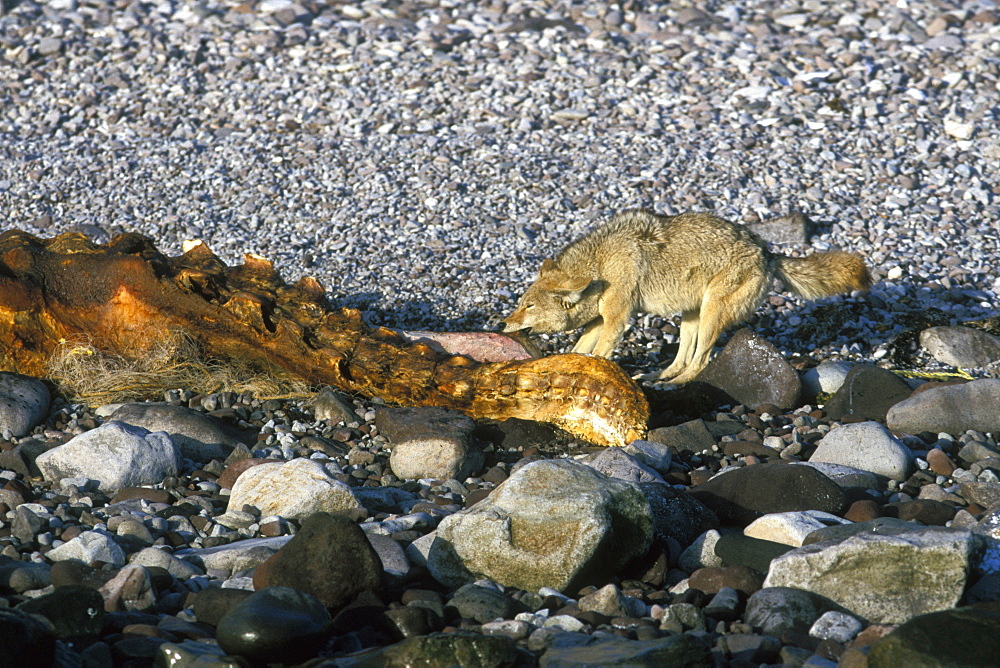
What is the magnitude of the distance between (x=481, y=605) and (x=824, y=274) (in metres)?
4.81

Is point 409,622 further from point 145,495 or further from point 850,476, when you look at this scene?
point 850,476

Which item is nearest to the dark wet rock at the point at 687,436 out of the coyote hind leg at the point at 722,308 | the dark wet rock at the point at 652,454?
the dark wet rock at the point at 652,454

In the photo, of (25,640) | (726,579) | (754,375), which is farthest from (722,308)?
(25,640)

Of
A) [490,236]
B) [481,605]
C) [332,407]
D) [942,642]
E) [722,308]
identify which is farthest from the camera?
[490,236]

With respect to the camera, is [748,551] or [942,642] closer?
[942,642]

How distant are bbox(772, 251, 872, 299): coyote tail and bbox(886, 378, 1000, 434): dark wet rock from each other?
1462 mm

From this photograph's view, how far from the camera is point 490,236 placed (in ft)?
32.9

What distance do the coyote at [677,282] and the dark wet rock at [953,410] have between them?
149cm

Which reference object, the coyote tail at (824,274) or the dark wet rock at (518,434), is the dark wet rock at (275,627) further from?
the coyote tail at (824,274)

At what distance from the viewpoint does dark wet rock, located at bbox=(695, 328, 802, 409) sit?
279 inches

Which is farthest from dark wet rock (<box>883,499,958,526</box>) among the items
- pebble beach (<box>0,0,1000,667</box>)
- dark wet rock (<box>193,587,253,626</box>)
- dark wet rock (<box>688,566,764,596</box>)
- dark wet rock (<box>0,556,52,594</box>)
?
dark wet rock (<box>0,556,52,594</box>)

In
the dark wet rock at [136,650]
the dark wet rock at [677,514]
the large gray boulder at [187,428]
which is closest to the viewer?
the dark wet rock at [136,650]

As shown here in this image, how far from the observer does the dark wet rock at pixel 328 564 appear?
165 inches

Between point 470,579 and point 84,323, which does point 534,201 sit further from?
point 470,579
